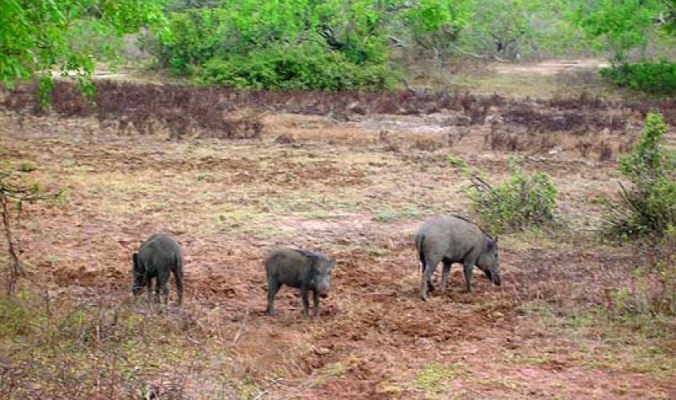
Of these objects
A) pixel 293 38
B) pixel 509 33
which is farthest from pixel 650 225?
pixel 509 33

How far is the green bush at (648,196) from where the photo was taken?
477 inches

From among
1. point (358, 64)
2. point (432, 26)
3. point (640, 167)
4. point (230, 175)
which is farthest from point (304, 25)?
point (640, 167)

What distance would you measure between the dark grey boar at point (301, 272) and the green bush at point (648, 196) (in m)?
4.59

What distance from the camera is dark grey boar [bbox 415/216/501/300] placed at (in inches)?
411

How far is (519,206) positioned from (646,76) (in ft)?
79.3

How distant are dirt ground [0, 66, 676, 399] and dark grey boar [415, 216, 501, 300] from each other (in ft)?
0.80

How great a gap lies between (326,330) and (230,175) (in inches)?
345

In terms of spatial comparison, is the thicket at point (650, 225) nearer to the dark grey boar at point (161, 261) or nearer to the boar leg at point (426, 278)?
the boar leg at point (426, 278)

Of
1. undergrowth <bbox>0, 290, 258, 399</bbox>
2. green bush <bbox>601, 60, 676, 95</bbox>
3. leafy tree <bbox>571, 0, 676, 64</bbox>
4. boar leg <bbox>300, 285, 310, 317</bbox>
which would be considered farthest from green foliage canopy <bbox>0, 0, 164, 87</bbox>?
green bush <bbox>601, 60, 676, 95</bbox>

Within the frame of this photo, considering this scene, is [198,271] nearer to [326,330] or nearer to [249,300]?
[249,300]

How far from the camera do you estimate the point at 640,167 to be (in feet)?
41.9

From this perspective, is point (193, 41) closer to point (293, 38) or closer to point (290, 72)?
point (293, 38)

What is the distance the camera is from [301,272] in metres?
9.42

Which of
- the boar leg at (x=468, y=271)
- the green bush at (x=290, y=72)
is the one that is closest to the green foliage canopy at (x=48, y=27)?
the boar leg at (x=468, y=271)
